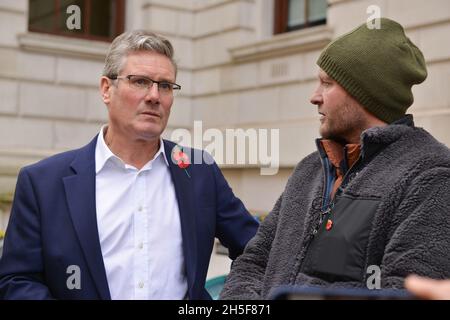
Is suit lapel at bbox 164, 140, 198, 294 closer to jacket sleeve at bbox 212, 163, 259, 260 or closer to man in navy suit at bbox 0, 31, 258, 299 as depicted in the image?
man in navy suit at bbox 0, 31, 258, 299

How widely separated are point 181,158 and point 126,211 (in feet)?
1.29

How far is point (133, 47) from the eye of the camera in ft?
10.4

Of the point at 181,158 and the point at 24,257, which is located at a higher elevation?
the point at 181,158

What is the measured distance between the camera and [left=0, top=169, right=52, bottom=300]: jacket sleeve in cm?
278

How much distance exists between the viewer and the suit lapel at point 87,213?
287cm

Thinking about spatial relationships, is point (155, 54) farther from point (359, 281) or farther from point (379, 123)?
point (359, 281)

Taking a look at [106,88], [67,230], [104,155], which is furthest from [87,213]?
[106,88]

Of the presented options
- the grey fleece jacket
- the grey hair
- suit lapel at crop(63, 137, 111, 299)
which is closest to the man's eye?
the grey hair

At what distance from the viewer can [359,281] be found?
2434 mm

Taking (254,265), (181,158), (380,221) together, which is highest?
(181,158)

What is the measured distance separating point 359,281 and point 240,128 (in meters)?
9.74

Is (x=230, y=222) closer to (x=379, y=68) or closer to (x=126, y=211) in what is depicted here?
(x=126, y=211)

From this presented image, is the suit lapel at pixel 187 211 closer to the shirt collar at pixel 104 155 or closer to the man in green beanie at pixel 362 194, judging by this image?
the shirt collar at pixel 104 155
